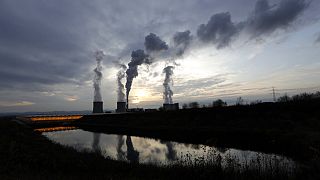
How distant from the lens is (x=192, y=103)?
10556 cm

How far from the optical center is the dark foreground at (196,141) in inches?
594

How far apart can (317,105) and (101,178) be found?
134 feet

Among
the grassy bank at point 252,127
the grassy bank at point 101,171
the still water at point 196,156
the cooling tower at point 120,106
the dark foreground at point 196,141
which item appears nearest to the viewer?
the grassy bank at point 101,171

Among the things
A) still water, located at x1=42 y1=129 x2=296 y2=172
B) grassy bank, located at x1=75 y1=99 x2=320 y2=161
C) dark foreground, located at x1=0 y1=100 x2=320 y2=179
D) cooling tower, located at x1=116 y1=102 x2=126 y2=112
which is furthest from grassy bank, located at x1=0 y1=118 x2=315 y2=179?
cooling tower, located at x1=116 y1=102 x2=126 y2=112

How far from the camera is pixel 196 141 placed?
132 feet

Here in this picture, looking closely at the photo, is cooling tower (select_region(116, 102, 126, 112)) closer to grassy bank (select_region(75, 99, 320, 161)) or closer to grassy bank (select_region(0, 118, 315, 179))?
grassy bank (select_region(75, 99, 320, 161))

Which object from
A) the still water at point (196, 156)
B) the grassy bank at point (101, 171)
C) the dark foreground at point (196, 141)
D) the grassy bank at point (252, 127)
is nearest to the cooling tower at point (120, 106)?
the dark foreground at point (196, 141)

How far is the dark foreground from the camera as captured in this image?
1508 centimetres

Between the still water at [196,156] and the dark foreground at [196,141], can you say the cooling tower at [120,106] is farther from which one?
the still water at [196,156]

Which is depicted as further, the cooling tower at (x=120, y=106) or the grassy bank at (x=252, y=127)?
the cooling tower at (x=120, y=106)

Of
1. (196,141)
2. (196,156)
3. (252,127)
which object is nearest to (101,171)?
(196,156)

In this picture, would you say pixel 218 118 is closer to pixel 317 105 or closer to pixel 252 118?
pixel 252 118

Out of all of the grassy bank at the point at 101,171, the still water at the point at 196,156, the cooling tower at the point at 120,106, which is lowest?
the still water at the point at 196,156

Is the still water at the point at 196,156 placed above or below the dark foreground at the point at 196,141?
below
